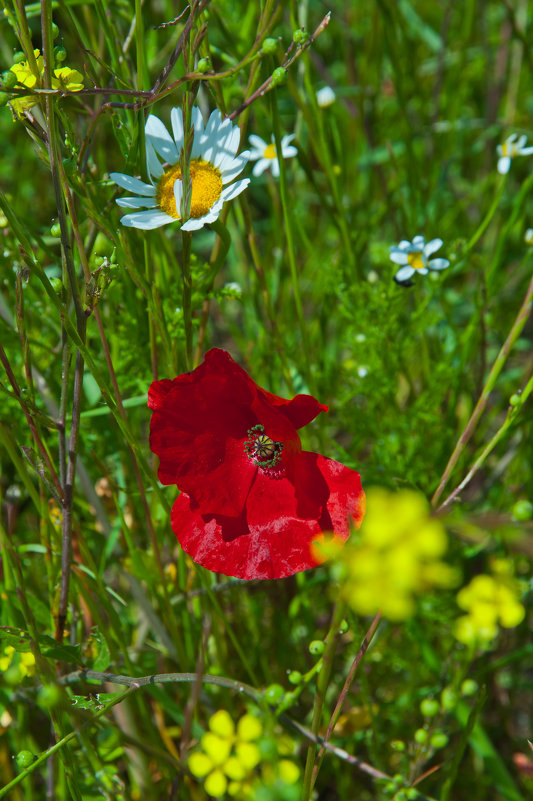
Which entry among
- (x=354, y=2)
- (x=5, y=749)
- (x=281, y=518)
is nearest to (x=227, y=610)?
(x=5, y=749)

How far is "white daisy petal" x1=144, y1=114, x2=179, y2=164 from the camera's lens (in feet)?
2.71

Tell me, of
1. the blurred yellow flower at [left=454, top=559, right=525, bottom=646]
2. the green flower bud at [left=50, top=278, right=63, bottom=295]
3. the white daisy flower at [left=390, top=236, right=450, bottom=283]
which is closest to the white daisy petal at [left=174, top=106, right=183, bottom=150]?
the green flower bud at [left=50, top=278, right=63, bottom=295]

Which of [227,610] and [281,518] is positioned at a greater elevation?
[281,518]

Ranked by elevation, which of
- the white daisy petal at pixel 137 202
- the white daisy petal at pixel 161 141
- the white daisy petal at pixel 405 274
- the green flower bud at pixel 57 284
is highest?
the white daisy petal at pixel 161 141

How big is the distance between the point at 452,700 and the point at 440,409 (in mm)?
876

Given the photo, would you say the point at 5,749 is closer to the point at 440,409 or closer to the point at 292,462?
the point at 292,462

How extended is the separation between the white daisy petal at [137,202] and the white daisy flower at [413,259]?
391mm

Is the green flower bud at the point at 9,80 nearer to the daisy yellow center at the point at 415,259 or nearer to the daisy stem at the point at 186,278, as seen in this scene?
the daisy stem at the point at 186,278

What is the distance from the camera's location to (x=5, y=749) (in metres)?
1.08

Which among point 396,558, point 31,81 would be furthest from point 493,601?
→ point 31,81

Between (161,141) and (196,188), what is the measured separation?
0.10m

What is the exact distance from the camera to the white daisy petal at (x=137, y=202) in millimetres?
765

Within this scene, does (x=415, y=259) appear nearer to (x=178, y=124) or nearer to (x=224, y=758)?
(x=178, y=124)

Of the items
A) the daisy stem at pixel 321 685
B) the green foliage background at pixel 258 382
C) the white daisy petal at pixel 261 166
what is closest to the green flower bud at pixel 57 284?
the green foliage background at pixel 258 382
